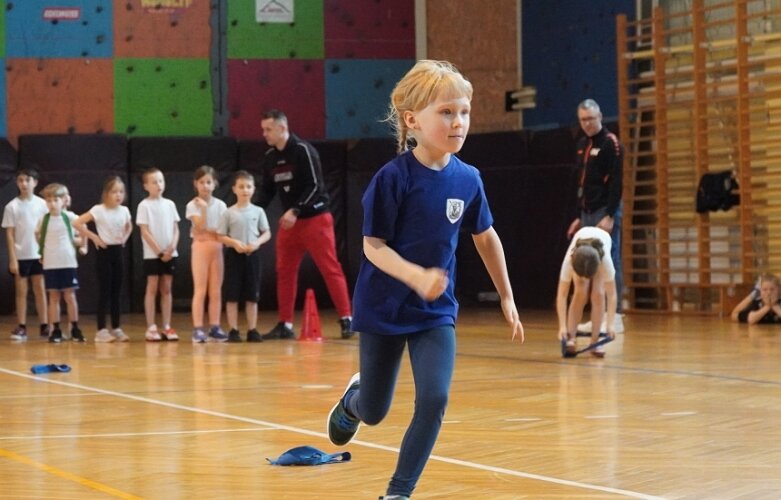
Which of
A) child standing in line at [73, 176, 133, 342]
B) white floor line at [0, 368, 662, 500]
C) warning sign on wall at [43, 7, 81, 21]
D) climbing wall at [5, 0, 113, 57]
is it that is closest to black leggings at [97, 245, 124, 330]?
child standing in line at [73, 176, 133, 342]

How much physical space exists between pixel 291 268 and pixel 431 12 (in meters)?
6.19

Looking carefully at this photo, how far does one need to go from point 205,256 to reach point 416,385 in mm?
6843

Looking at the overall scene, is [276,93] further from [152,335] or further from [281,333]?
[152,335]

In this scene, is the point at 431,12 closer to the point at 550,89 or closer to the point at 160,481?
the point at 550,89

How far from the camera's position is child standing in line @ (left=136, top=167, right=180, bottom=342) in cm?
1038

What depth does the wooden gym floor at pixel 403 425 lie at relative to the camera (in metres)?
4.17

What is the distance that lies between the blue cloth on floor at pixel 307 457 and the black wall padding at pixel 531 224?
31.6 ft

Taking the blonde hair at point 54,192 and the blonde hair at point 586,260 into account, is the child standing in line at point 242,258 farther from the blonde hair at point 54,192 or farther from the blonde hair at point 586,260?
the blonde hair at point 586,260

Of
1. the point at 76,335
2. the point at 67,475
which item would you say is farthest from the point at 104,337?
the point at 67,475

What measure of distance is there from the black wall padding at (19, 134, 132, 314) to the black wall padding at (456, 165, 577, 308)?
160 inches

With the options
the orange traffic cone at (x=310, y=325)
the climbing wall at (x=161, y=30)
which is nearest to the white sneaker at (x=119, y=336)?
the orange traffic cone at (x=310, y=325)

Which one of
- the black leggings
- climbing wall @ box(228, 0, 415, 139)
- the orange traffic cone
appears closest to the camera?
the orange traffic cone

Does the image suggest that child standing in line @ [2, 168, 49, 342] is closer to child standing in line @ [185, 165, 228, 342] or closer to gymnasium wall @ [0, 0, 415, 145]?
child standing in line @ [185, 165, 228, 342]

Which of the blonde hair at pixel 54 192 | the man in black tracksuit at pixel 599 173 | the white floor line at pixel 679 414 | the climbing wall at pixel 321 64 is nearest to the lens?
the white floor line at pixel 679 414
